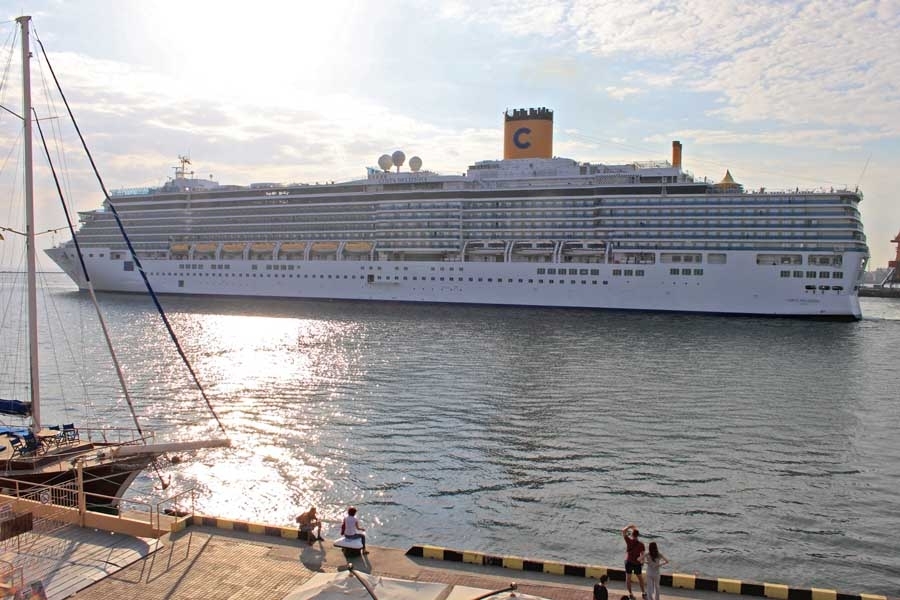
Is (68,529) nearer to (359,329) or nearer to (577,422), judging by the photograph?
(577,422)

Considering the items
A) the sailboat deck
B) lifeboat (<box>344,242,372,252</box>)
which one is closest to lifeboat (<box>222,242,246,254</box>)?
lifeboat (<box>344,242,372,252</box>)

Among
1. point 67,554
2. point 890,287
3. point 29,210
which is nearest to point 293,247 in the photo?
point 29,210

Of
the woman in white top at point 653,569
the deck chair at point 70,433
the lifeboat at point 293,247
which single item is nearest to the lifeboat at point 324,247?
the lifeboat at point 293,247

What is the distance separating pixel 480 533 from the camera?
14.4m

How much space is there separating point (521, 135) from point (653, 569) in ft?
219

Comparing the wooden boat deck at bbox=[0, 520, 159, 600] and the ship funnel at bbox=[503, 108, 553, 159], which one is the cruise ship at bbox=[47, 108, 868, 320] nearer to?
the ship funnel at bbox=[503, 108, 553, 159]

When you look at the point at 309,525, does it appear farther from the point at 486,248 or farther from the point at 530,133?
Result: the point at 530,133

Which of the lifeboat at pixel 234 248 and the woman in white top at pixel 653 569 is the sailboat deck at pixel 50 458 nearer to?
the woman in white top at pixel 653 569

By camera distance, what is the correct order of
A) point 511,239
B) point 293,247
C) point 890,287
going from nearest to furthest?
point 511,239
point 293,247
point 890,287

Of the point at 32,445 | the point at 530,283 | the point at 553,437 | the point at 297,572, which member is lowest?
the point at 553,437

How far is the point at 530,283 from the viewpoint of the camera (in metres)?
62.0

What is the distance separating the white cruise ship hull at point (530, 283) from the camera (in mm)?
54750

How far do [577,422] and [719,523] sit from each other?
8248 mm

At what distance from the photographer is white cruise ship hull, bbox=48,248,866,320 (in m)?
54.8
